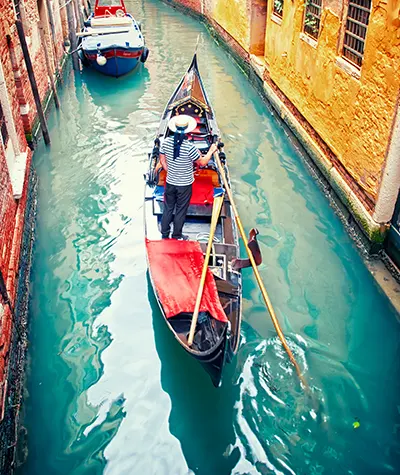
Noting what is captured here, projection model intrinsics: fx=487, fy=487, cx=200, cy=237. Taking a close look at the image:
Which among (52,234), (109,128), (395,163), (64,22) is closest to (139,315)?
(52,234)

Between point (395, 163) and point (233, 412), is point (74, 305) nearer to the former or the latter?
point (233, 412)

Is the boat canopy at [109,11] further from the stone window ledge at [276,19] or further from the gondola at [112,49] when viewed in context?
the stone window ledge at [276,19]

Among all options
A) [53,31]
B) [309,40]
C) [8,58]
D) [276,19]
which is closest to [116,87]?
[53,31]

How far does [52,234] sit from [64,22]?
8.17 meters

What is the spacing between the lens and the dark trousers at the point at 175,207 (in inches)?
150

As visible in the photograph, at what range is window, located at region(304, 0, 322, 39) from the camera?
573cm

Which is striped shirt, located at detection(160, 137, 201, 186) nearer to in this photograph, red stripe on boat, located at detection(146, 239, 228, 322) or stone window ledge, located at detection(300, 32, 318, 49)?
red stripe on boat, located at detection(146, 239, 228, 322)

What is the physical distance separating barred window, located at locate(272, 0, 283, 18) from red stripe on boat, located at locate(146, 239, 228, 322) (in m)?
5.40

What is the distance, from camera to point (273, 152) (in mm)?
6648

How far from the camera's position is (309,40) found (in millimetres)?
5980

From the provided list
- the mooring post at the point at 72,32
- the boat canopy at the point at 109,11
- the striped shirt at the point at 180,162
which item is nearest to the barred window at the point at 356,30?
the striped shirt at the point at 180,162

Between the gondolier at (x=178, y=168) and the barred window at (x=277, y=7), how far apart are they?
15.5 ft

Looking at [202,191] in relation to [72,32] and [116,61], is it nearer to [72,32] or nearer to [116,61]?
[116,61]

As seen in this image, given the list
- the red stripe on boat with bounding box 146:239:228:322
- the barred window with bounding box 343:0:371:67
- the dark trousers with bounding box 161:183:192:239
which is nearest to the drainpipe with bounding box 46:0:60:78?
the barred window with bounding box 343:0:371:67
